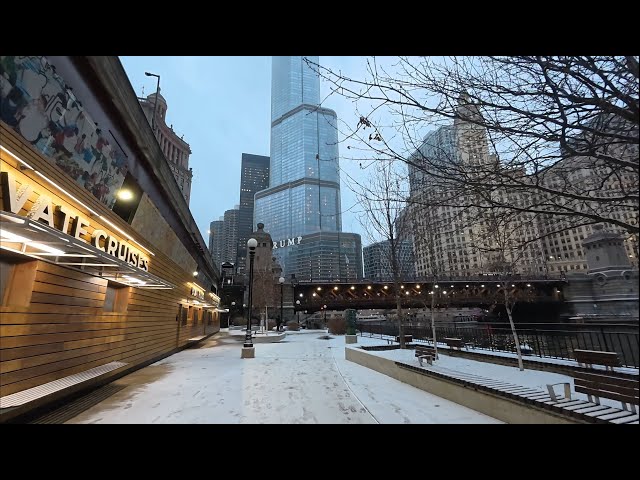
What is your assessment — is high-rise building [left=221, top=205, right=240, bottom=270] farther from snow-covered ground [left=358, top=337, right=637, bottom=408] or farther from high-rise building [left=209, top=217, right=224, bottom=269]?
snow-covered ground [left=358, top=337, right=637, bottom=408]

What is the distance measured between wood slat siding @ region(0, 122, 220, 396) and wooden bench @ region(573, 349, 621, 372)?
9.67 m


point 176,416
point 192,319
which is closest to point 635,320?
point 176,416

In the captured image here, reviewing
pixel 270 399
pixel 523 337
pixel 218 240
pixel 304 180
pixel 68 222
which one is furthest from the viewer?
pixel 218 240

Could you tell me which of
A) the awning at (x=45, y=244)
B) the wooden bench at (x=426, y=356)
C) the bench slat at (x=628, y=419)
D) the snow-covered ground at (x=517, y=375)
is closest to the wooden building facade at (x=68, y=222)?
the awning at (x=45, y=244)

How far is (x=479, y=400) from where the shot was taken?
4.50 metres

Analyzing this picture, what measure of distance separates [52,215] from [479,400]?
8.17 meters

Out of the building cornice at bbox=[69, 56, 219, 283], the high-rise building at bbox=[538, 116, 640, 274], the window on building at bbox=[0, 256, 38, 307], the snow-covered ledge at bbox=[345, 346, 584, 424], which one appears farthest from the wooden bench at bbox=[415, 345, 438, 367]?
the building cornice at bbox=[69, 56, 219, 283]

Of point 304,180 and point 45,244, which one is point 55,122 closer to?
point 45,244

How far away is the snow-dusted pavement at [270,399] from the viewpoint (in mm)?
4668

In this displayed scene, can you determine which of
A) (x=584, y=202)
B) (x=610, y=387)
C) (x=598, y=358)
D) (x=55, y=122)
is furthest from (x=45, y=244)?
(x=598, y=358)

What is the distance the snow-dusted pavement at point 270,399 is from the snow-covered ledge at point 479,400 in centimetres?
15

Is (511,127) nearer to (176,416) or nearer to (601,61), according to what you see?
(601,61)

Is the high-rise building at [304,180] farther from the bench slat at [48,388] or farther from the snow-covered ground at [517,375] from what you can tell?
the bench slat at [48,388]

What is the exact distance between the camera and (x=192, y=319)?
2039cm
